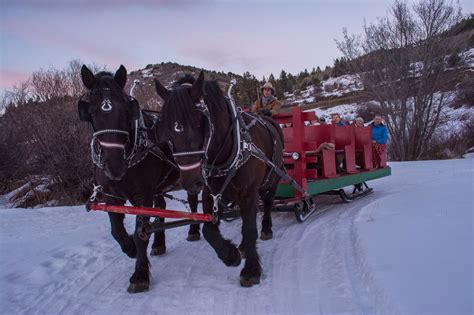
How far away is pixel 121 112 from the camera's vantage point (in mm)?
3078

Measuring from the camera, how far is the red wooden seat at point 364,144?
7156mm

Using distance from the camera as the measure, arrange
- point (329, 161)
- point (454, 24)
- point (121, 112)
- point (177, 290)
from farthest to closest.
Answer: point (454, 24), point (329, 161), point (177, 290), point (121, 112)

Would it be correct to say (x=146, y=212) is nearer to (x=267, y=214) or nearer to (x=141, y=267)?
(x=141, y=267)

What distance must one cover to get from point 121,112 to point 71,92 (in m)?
8.71

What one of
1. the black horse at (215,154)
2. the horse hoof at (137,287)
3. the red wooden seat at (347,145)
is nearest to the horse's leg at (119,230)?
the horse hoof at (137,287)

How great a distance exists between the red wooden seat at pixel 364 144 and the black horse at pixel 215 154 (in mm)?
3779

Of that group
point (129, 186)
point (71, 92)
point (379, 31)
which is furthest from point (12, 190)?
point (379, 31)

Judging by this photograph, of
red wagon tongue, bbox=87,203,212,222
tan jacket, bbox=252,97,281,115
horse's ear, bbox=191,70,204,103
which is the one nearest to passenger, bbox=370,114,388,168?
tan jacket, bbox=252,97,281,115

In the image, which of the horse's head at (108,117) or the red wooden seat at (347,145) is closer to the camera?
the horse's head at (108,117)

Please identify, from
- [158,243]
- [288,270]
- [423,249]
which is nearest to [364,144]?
[423,249]

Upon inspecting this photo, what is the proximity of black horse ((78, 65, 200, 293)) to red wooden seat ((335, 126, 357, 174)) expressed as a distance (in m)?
3.48

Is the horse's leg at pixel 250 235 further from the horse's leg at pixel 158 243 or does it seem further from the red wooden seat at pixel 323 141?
the red wooden seat at pixel 323 141

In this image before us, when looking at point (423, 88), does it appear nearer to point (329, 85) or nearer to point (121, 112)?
point (121, 112)

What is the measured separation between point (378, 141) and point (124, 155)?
6.91 meters
